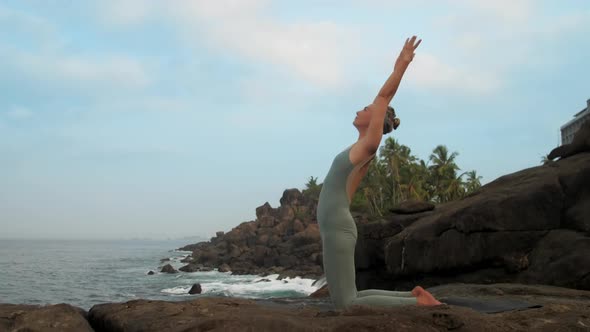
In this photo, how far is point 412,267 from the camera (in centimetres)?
1762

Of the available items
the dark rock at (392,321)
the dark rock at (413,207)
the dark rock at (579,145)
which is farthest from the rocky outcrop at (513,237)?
the dark rock at (392,321)

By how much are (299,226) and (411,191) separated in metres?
19.4

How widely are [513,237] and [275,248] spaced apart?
37.5 meters

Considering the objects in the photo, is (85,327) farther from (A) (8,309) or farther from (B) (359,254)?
(B) (359,254)

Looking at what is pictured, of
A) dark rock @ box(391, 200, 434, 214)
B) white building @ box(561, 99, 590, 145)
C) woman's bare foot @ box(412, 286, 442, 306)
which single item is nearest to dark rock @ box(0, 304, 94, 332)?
woman's bare foot @ box(412, 286, 442, 306)

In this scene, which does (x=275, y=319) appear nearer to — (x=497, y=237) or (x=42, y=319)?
(x=42, y=319)

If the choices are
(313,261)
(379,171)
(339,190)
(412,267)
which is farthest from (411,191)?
(339,190)

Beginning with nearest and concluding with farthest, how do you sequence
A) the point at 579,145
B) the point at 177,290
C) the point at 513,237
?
the point at 513,237, the point at 579,145, the point at 177,290

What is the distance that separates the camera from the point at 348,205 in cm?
429

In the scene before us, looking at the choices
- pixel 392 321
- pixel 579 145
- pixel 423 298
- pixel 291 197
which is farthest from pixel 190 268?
pixel 392 321

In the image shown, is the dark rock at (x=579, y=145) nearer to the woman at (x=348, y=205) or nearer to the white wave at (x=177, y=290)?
the woman at (x=348, y=205)

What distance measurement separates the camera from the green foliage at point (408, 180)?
148 feet

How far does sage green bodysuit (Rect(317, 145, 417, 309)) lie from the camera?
13.7 feet

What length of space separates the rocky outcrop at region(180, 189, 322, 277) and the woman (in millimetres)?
34625
